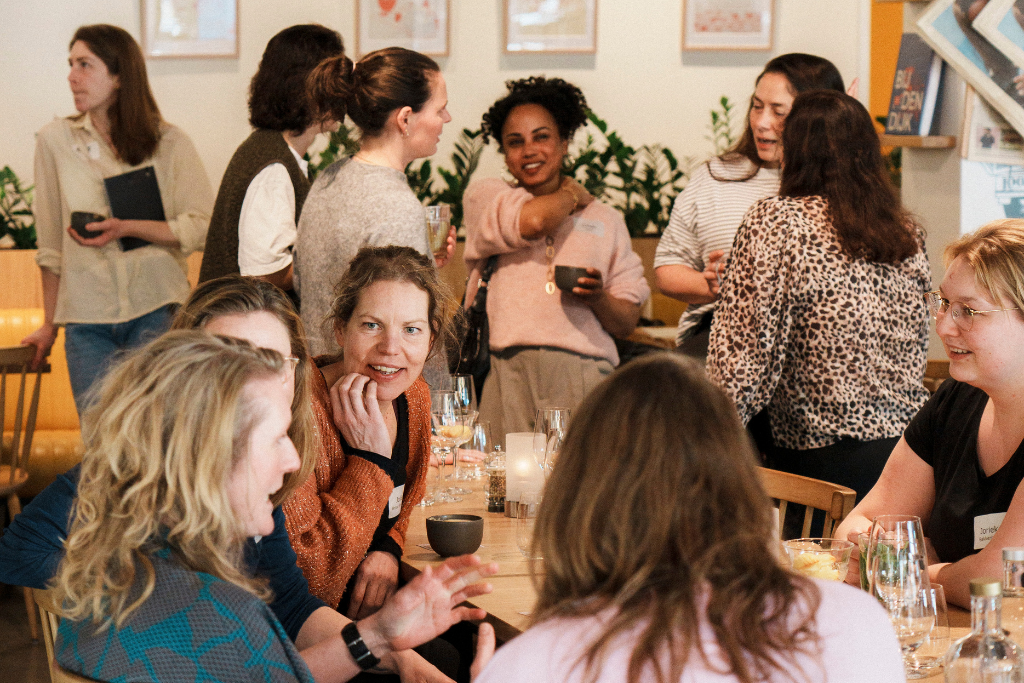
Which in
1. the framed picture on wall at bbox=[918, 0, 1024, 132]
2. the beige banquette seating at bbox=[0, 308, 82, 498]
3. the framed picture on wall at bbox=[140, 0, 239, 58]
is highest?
the framed picture on wall at bbox=[140, 0, 239, 58]

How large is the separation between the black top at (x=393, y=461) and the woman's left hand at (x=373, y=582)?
3 centimetres

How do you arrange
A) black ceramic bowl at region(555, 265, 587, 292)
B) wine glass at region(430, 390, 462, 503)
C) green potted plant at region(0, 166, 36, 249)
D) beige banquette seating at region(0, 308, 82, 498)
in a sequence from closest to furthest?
wine glass at region(430, 390, 462, 503), black ceramic bowl at region(555, 265, 587, 292), beige banquette seating at region(0, 308, 82, 498), green potted plant at region(0, 166, 36, 249)

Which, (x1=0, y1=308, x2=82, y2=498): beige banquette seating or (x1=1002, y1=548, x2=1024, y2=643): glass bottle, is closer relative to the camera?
(x1=1002, y1=548, x2=1024, y2=643): glass bottle

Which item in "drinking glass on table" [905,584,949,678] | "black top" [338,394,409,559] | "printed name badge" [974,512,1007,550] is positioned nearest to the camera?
"drinking glass on table" [905,584,949,678]

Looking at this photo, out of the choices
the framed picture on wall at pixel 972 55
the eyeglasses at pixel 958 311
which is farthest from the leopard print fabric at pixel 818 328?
the framed picture on wall at pixel 972 55

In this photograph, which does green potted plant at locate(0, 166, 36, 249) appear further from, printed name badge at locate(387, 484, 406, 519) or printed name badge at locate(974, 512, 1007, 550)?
printed name badge at locate(974, 512, 1007, 550)

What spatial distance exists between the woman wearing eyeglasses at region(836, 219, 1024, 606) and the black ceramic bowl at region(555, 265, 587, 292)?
4.57 ft

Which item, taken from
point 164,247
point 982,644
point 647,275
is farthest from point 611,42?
point 982,644

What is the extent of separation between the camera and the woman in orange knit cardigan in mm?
1923

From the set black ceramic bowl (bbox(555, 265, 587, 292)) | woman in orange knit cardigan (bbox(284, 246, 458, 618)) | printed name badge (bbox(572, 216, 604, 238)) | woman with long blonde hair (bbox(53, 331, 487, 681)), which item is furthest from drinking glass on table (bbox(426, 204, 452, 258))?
woman with long blonde hair (bbox(53, 331, 487, 681))

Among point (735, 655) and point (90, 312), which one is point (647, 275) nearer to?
point (90, 312)

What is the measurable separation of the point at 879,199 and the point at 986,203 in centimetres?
132

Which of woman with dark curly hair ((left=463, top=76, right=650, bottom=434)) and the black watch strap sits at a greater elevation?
woman with dark curly hair ((left=463, top=76, right=650, bottom=434))

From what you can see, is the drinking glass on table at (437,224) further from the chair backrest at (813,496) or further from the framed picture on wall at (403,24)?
the framed picture on wall at (403,24)
